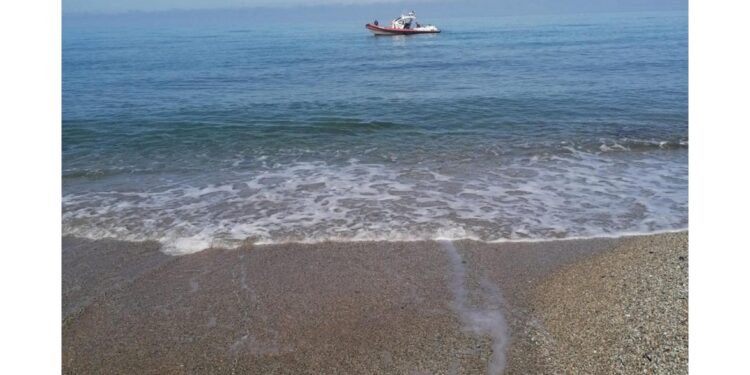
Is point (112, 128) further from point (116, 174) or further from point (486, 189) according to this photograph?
point (486, 189)

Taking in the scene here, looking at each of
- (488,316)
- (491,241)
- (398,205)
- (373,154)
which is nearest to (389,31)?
(373,154)

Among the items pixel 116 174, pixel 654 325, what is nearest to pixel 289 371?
pixel 654 325

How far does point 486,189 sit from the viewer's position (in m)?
9.02

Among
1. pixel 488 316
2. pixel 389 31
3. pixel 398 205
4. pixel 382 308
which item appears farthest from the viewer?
pixel 389 31

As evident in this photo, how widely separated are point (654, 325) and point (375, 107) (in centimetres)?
1447

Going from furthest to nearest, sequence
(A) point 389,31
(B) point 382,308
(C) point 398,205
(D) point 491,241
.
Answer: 1. (A) point 389,31
2. (C) point 398,205
3. (D) point 491,241
4. (B) point 382,308

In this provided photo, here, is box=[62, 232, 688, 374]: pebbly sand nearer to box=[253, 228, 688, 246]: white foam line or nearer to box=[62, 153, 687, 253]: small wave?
box=[253, 228, 688, 246]: white foam line

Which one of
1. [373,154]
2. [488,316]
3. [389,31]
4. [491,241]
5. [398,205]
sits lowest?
[488,316]

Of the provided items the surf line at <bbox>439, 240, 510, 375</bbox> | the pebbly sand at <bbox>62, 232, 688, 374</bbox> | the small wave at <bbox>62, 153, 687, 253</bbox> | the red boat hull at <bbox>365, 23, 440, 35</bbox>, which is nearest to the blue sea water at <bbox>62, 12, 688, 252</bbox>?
the small wave at <bbox>62, 153, 687, 253</bbox>

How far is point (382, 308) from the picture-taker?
511 cm

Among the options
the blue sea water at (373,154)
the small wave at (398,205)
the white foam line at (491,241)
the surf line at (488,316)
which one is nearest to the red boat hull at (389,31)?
the blue sea water at (373,154)

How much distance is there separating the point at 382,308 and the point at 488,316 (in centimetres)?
105

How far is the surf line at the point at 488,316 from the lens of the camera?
4293mm

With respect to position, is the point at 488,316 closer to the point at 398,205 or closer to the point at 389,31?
the point at 398,205
